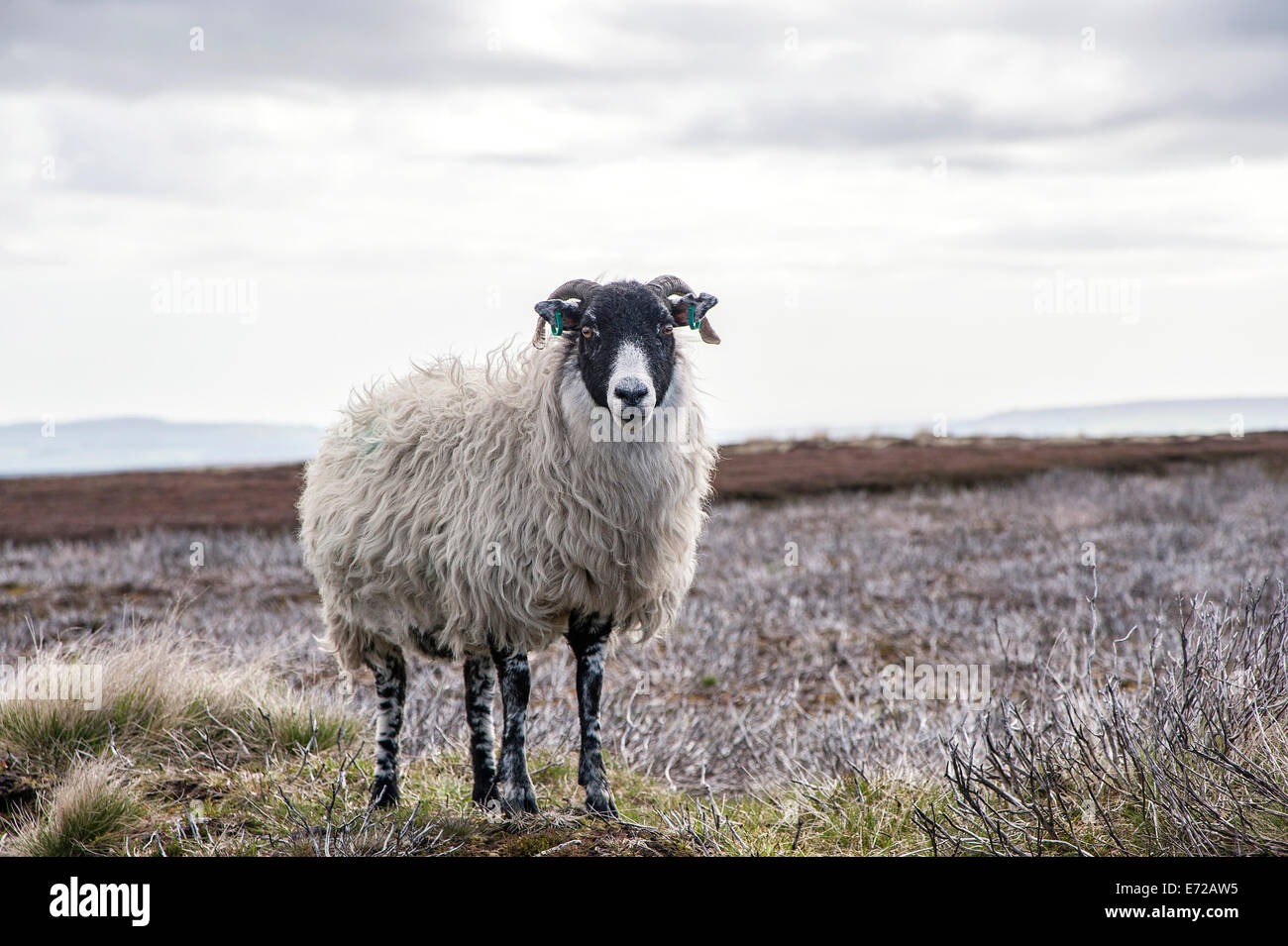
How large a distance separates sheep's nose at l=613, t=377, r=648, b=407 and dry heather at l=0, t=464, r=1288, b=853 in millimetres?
1724

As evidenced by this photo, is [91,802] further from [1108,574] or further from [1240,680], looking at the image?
[1108,574]

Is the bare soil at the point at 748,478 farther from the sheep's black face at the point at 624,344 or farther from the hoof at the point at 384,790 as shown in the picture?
the sheep's black face at the point at 624,344

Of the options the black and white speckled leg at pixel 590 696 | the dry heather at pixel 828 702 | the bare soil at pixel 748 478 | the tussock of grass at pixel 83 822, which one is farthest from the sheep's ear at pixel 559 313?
the bare soil at pixel 748 478

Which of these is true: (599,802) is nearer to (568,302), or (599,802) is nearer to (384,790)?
(384,790)

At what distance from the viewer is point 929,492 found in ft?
75.5

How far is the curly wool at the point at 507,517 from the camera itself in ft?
15.2

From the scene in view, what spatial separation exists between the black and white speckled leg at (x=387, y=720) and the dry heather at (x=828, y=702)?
188 mm

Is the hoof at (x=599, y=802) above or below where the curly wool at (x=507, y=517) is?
below

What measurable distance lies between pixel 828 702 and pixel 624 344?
506 centimetres

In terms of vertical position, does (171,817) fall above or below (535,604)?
below

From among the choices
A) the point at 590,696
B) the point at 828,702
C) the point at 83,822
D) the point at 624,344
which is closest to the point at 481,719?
the point at 590,696

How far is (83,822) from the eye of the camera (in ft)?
14.3
